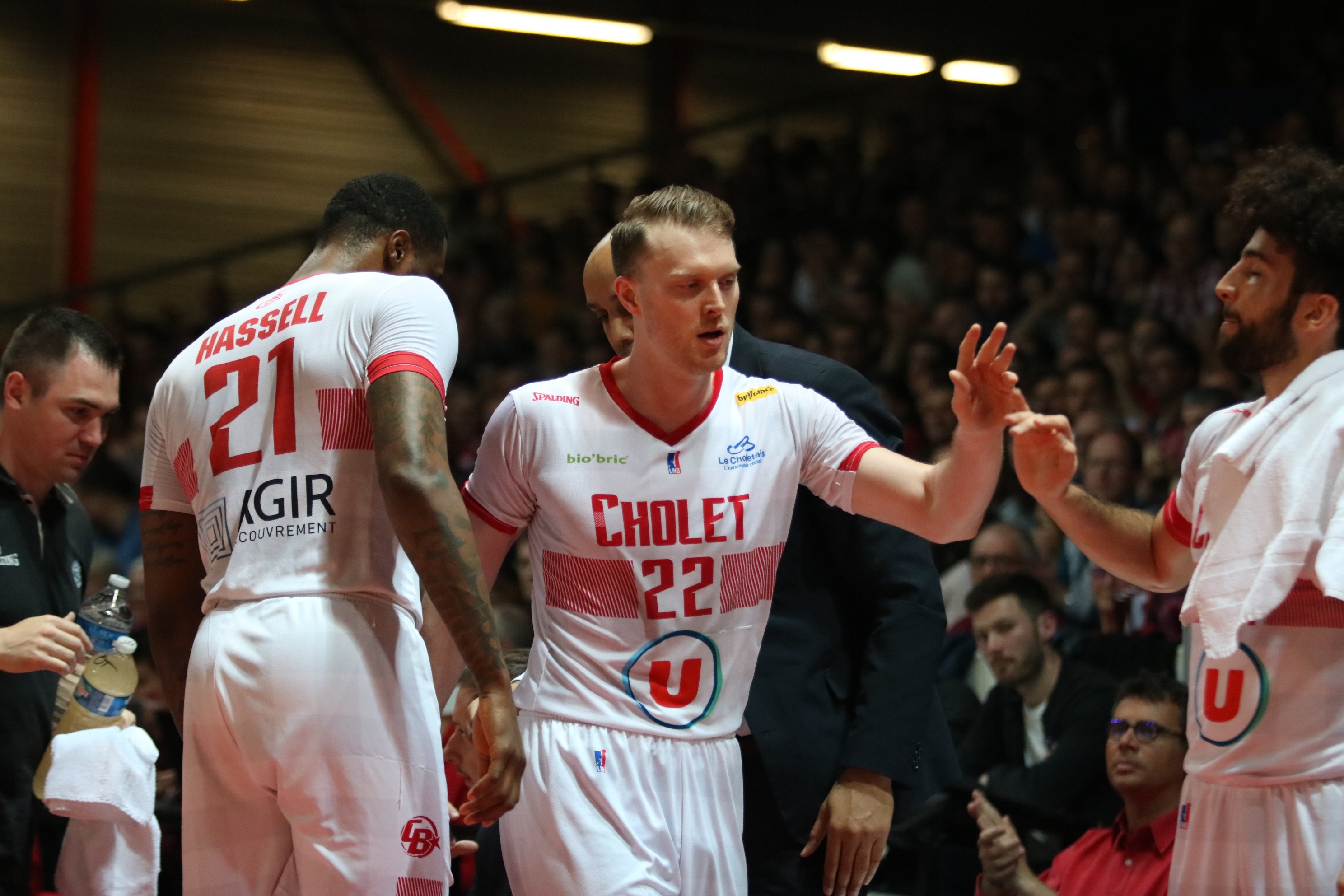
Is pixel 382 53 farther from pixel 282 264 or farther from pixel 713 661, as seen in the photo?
pixel 713 661

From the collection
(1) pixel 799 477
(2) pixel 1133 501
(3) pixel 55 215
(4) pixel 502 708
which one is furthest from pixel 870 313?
(3) pixel 55 215

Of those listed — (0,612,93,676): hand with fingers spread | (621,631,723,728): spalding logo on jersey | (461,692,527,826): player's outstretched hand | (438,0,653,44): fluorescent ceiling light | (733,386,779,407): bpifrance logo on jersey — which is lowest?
(461,692,527,826): player's outstretched hand

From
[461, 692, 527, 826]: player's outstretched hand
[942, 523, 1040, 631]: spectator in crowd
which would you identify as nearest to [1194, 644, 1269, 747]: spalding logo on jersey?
[461, 692, 527, 826]: player's outstretched hand

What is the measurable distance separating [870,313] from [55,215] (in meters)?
8.26

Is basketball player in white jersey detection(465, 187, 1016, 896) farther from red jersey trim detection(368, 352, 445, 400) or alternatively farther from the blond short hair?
red jersey trim detection(368, 352, 445, 400)

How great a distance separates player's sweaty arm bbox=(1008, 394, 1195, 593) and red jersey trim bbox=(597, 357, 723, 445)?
0.68 meters

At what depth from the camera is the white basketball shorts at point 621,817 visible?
3.19 meters

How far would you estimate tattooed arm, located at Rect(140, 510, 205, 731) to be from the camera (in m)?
3.45

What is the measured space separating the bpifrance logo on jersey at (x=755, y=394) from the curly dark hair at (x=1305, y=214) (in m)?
1.21

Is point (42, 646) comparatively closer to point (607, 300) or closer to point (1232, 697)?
point (607, 300)

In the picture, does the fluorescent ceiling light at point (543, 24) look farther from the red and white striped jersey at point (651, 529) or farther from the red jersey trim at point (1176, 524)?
the red jersey trim at point (1176, 524)

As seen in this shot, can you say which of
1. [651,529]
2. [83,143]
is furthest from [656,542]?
[83,143]

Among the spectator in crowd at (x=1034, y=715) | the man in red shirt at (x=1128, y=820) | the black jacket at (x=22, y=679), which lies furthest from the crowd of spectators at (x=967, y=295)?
the black jacket at (x=22, y=679)

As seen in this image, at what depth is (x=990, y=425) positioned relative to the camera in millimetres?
3055
